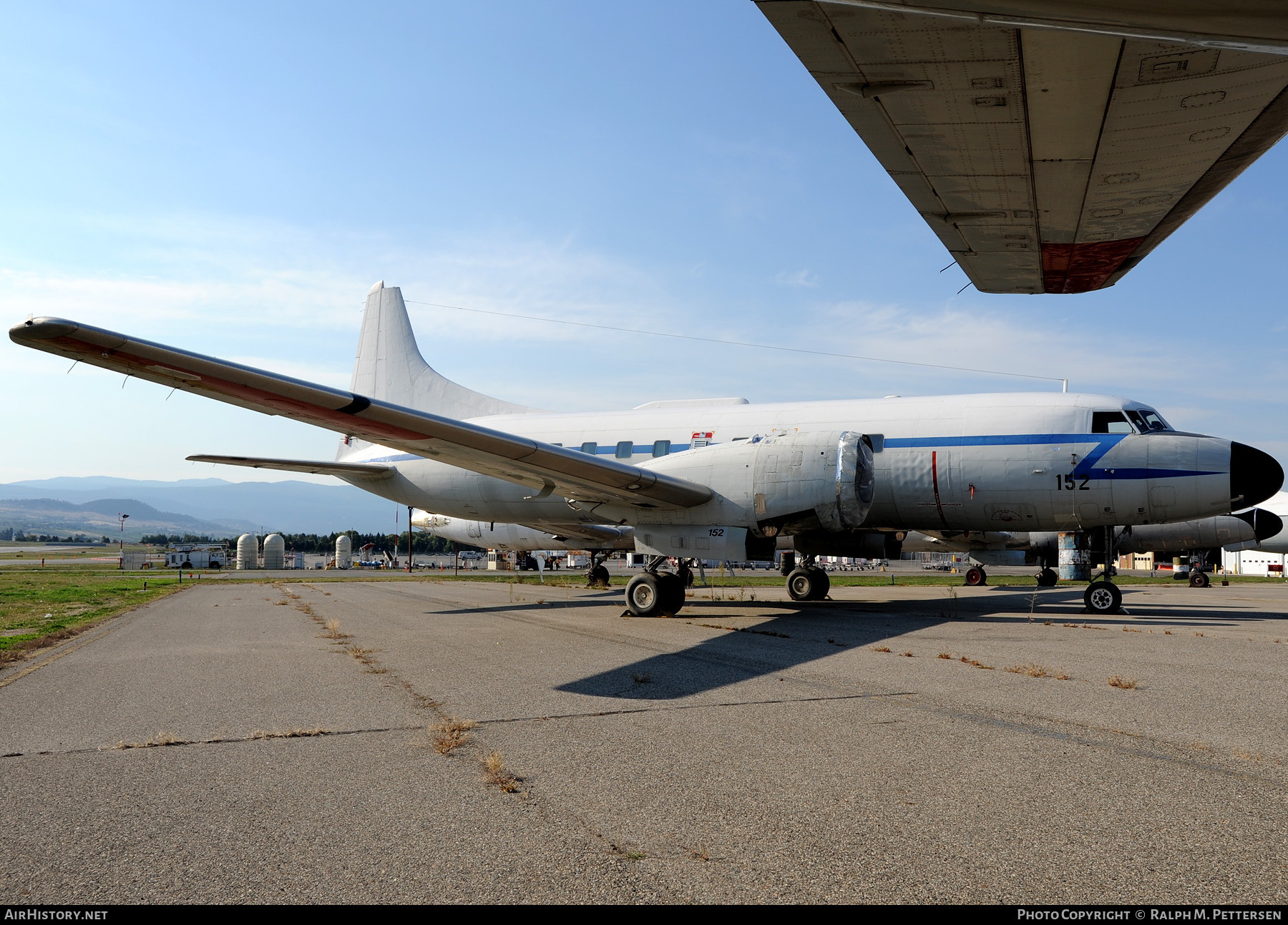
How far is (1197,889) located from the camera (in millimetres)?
3119

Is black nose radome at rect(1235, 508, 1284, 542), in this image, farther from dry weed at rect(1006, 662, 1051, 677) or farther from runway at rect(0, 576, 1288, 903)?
dry weed at rect(1006, 662, 1051, 677)

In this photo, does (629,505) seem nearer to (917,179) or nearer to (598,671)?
(598,671)

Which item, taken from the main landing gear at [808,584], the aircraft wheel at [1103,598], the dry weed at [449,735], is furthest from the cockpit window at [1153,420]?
the dry weed at [449,735]

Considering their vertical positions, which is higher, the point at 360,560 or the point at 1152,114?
the point at 1152,114

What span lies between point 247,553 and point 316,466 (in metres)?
65.0

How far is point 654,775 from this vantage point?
4.90 meters

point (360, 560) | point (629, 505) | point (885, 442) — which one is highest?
point (885, 442)

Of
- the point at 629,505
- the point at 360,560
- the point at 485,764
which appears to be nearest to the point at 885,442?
the point at 629,505

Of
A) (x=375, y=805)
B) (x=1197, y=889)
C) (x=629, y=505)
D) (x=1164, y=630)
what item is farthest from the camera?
(x=629, y=505)

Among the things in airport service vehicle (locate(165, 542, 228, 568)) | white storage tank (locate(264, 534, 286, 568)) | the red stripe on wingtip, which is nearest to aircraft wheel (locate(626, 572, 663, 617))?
the red stripe on wingtip

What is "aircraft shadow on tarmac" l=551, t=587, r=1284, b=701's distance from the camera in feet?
27.0

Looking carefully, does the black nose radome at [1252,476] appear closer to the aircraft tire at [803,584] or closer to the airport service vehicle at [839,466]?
the airport service vehicle at [839,466]

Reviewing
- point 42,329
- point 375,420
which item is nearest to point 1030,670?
point 375,420

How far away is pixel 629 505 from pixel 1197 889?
40.9 feet
